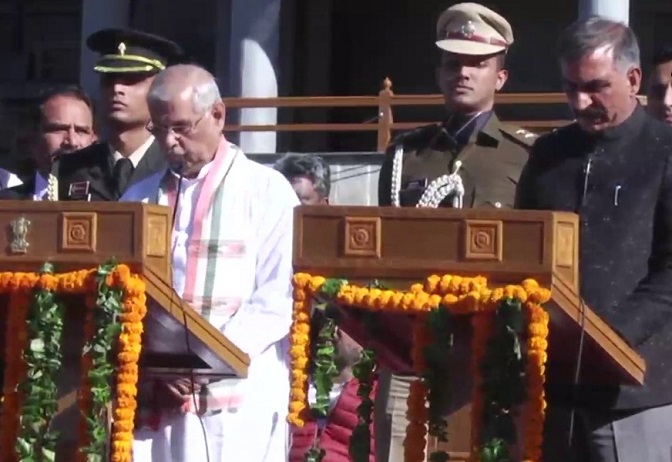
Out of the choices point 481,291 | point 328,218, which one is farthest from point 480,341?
point 328,218

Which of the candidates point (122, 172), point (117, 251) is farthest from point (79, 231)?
point (122, 172)

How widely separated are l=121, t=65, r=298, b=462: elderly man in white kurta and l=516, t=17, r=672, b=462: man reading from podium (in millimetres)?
980

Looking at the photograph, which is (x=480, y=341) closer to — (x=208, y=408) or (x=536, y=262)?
(x=536, y=262)

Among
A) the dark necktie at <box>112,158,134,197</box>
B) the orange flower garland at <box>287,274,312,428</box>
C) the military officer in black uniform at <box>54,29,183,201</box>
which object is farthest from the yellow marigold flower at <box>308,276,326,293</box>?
the dark necktie at <box>112,158,134,197</box>

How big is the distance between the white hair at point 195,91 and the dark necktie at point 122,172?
809 mm

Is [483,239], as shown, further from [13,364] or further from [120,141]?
[120,141]

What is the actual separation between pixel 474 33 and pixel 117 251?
1642 millimetres

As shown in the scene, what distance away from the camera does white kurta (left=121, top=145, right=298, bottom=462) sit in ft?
18.0

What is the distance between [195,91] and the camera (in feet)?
18.2

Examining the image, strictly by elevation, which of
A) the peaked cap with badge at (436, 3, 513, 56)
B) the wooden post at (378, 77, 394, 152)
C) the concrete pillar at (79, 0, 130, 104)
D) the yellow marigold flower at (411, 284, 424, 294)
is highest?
the concrete pillar at (79, 0, 130, 104)

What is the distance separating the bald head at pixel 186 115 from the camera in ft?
18.1

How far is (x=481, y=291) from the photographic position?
178 inches

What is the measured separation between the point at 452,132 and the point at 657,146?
128 cm

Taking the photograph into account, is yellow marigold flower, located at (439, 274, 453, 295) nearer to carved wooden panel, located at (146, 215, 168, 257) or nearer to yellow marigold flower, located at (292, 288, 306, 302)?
yellow marigold flower, located at (292, 288, 306, 302)
